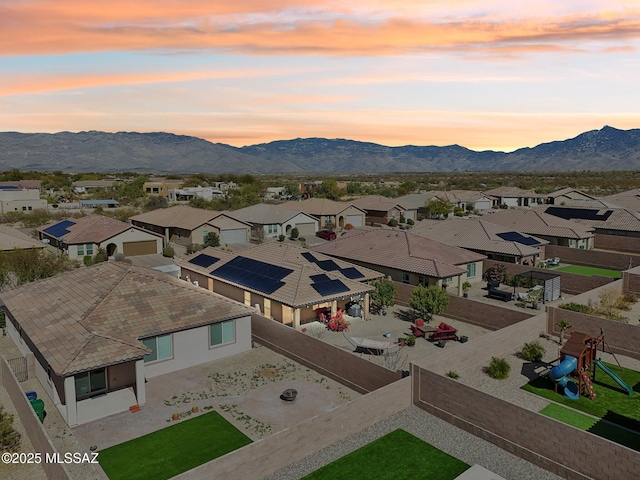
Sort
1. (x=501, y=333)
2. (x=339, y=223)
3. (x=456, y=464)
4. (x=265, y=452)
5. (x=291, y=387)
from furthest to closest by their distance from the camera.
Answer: (x=339, y=223)
(x=501, y=333)
(x=291, y=387)
(x=456, y=464)
(x=265, y=452)

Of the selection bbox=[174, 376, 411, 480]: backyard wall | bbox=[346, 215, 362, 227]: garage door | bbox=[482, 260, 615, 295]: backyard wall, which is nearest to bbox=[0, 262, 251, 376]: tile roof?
bbox=[174, 376, 411, 480]: backyard wall

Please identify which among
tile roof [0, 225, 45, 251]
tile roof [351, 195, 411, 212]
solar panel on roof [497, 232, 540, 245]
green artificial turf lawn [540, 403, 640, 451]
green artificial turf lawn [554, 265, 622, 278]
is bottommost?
green artificial turf lawn [540, 403, 640, 451]

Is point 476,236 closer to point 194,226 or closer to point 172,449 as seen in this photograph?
point 194,226

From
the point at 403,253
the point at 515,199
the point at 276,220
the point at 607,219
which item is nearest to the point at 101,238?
the point at 276,220

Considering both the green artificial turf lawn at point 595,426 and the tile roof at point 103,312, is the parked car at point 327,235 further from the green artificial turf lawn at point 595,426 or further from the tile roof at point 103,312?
the green artificial turf lawn at point 595,426

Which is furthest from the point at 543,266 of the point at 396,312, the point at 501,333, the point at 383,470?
the point at 383,470

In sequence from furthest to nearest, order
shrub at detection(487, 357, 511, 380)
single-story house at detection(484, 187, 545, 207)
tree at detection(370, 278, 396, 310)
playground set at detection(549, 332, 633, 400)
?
1. single-story house at detection(484, 187, 545, 207)
2. tree at detection(370, 278, 396, 310)
3. shrub at detection(487, 357, 511, 380)
4. playground set at detection(549, 332, 633, 400)

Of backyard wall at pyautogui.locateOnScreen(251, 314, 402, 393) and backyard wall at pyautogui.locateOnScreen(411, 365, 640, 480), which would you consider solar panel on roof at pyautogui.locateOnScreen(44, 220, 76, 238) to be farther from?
backyard wall at pyautogui.locateOnScreen(411, 365, 640, 480)

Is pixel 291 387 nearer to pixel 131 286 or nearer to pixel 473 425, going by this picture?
pixel 473 425
